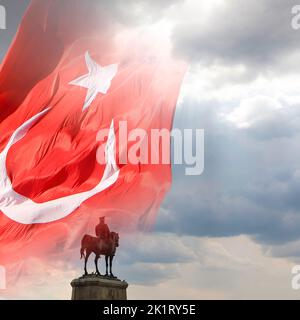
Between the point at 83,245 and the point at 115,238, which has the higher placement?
the point at 115,238

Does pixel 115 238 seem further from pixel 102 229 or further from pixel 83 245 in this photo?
pixel 83 245

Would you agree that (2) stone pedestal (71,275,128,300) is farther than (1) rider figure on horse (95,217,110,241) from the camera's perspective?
No

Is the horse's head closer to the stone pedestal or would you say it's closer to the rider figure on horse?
the rider figure on horse

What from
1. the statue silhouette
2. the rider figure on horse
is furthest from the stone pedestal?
the rider figure on horse

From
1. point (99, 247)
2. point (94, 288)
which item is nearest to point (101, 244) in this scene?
point (99, 247)

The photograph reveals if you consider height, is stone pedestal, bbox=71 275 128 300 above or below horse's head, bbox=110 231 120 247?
below

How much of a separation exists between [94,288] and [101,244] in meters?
2.08

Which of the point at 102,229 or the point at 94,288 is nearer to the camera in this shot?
the point at 94,288

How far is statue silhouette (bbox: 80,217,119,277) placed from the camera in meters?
32.8

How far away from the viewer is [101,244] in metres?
33.0

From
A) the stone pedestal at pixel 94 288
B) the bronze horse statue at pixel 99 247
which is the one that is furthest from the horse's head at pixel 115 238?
the stone pedestal at pixel 94 288
